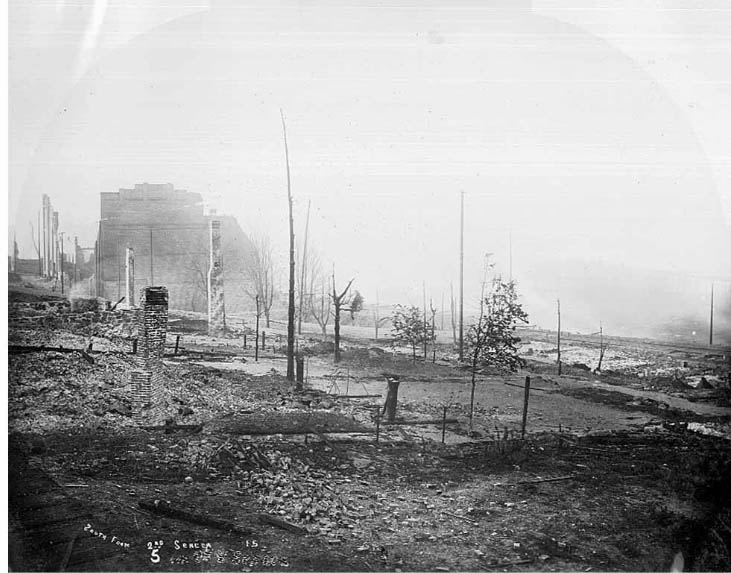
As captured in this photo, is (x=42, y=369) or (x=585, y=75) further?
(x=42, y=369)

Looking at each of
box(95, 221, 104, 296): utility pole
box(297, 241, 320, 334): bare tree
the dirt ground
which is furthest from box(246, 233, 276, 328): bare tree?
box(95, 221, 104, 296): utility pole

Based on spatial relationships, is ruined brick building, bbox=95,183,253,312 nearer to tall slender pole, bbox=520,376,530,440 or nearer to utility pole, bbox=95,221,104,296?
utility pole, bbox=95,221,104,296

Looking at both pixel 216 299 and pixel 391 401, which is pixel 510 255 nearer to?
pixel 391 401

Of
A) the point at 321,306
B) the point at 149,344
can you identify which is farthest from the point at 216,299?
the point at 321,306

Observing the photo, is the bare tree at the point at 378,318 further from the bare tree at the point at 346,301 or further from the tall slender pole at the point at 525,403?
the tall slender pole at the point at 525,403

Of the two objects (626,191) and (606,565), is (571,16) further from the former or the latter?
(606,565)

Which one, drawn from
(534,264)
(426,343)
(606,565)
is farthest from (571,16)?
(606,565)
